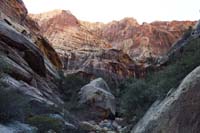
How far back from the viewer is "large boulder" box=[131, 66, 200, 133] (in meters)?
9.16

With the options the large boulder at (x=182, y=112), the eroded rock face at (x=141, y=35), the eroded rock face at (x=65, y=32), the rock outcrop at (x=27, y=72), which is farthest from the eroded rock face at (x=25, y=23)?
the eroded rock face at (x=141, y=35)

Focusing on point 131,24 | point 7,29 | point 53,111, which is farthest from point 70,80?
point 131,24

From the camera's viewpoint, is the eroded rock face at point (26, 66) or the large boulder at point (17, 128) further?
the eroded rock face at point (26, 66)

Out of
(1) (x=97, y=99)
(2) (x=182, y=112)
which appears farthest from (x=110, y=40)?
(2) (x=182, y=112)

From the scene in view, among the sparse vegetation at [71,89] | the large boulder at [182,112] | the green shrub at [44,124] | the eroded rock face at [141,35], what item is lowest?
the eroded rock face at [141,35]

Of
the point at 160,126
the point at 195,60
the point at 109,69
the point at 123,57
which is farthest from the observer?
the point at 123,57

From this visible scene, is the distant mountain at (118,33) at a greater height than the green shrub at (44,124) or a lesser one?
lesser

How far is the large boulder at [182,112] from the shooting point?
9156 millimetres

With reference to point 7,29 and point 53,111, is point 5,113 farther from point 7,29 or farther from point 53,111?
point 7,29

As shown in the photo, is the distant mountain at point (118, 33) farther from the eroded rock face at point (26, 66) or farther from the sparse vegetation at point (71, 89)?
the eroded rock face at point (26, 66)

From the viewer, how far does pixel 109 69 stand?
60156 millimetres

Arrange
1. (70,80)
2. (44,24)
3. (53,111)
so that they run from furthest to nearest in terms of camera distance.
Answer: (44,24) < (70,80) < (53,111)

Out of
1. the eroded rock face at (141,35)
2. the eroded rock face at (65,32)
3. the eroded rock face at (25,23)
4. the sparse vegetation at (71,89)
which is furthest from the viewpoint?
the eroded rock face at (141,35)

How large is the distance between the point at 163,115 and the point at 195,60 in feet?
10.1
